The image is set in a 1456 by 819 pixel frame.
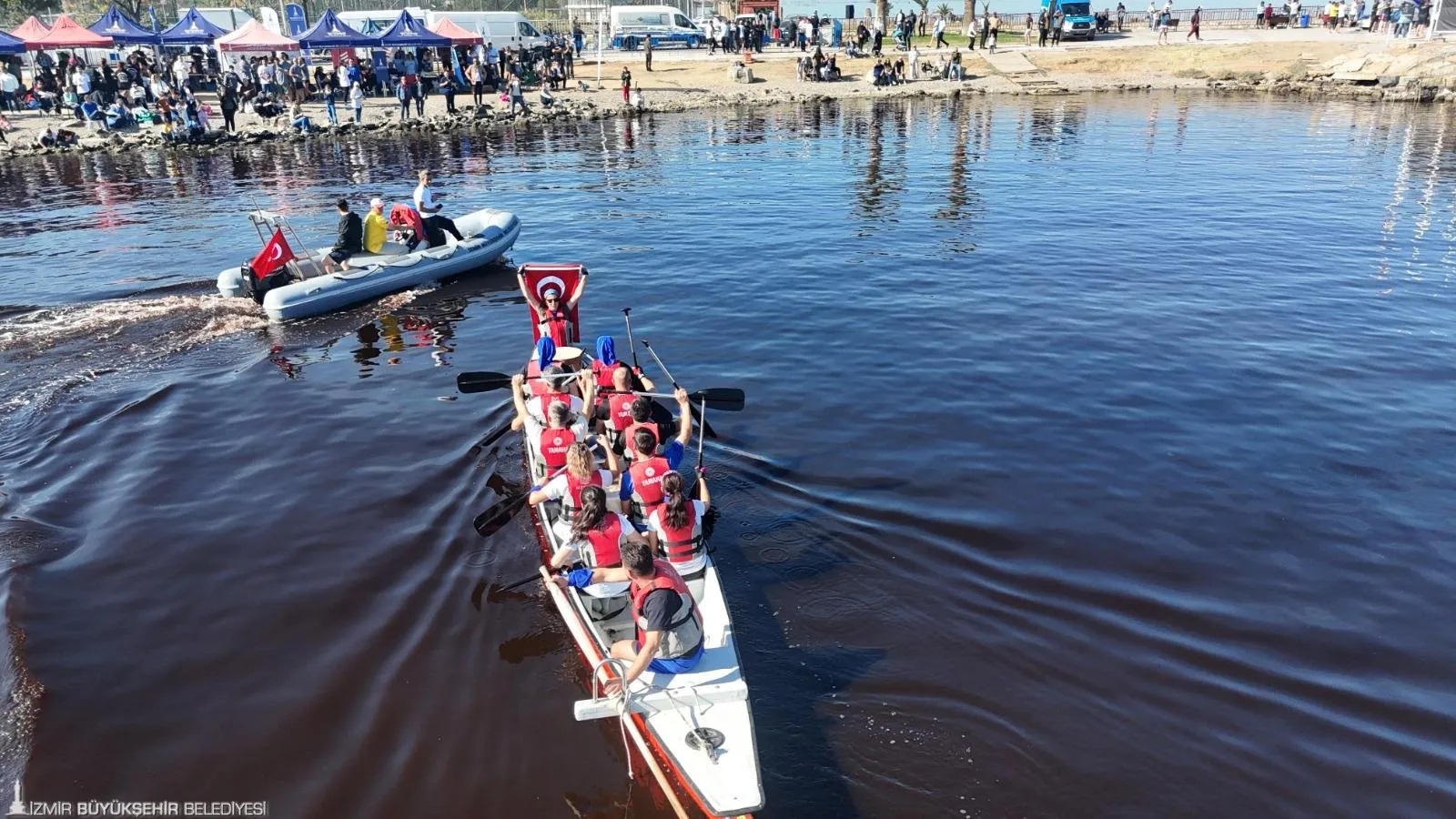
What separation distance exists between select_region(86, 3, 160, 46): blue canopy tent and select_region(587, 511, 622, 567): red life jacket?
43503 millimetres

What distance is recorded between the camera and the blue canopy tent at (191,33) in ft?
132

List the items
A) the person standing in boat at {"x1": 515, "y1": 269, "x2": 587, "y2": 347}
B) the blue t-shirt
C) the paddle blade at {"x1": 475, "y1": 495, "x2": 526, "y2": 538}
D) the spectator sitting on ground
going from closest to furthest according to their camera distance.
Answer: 1. the blue t-shirt
2. the paddle blade at {"x1": 475, "y1": 495, "x2": 526, "y2": 538}
3. the person standing in boat at {"x1": 515, "y1": 269, "x2": 587, "y2": 347}
4. the spectator sitting on ground

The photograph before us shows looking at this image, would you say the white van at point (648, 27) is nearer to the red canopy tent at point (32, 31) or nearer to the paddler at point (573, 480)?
the red canopy tent at point (32, 31)

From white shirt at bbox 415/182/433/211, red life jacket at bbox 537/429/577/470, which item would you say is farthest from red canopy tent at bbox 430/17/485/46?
red life jacket at bbox 537/429/577/470

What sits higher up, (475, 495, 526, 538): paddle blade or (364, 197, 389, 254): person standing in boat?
(364, 197, 389, 254): person standing in boat

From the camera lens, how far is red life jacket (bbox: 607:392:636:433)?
9742mm

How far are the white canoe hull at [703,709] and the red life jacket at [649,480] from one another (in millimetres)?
811

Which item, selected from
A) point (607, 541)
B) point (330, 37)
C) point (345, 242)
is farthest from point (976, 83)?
point (607, 541)

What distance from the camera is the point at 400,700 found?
7.54 metres

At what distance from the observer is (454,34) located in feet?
137

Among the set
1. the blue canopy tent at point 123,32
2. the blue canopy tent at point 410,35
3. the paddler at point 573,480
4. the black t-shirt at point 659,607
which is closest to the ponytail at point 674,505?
the paddler at point 573,480

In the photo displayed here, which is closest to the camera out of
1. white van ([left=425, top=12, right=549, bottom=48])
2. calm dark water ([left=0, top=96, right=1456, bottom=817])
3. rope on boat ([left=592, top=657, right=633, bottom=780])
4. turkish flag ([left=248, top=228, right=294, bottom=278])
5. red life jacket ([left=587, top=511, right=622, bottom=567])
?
rope on boat ([left=592, top=657, right=633, bottom=780])

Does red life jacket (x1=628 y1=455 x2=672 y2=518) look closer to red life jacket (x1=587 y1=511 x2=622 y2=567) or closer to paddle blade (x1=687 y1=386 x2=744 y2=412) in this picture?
red life jacket (x1=587 y1=511 x2=622 y2=567)

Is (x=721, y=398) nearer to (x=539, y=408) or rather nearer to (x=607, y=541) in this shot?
(x=539, y=408)
